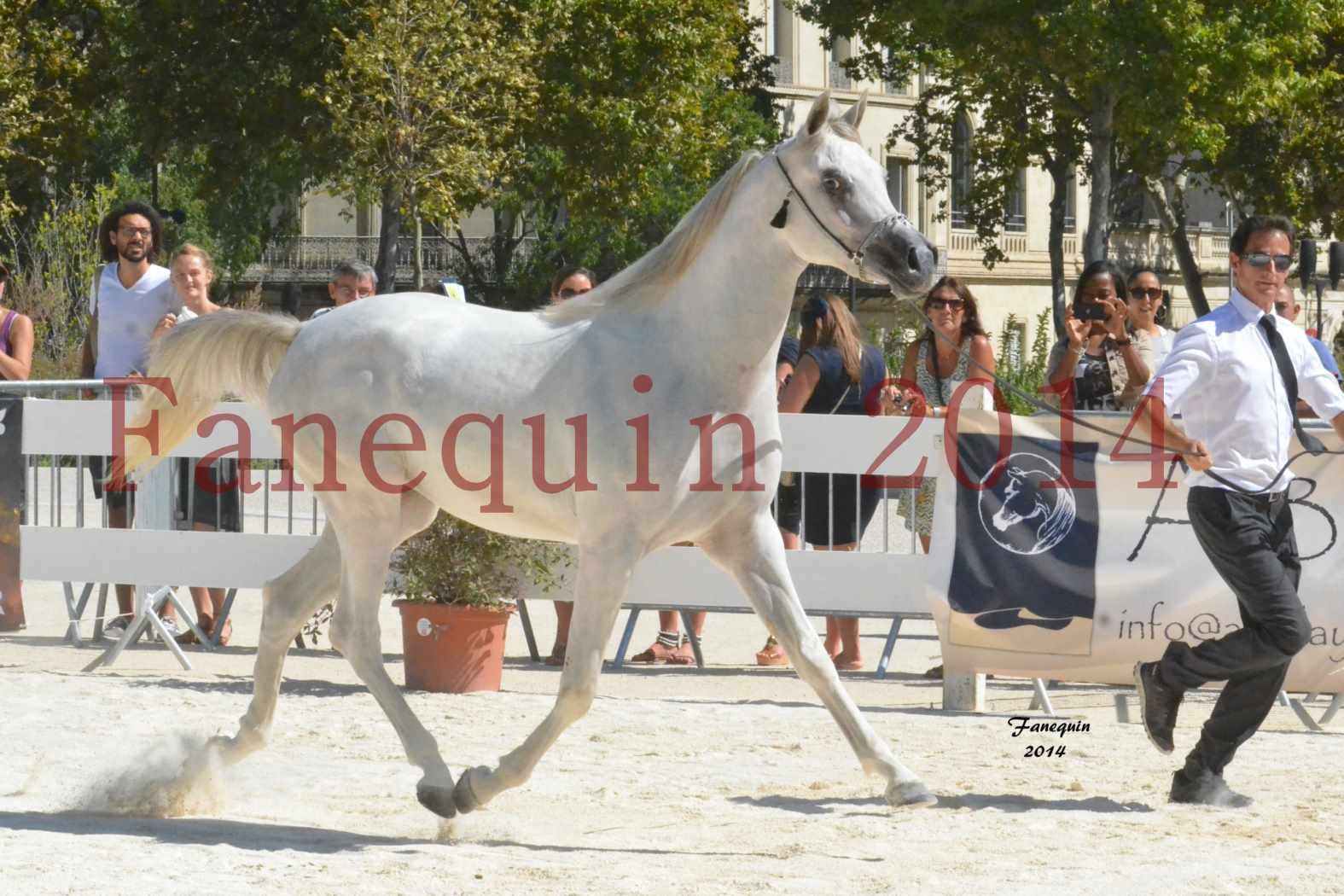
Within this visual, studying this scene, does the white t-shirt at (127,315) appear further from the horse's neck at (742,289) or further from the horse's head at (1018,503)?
the horse's neck at (742,289)

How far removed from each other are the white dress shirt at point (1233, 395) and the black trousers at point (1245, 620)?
89 millimetres

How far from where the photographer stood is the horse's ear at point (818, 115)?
5398 millimetres

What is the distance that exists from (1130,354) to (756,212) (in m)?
4.06

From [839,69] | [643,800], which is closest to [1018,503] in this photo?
[643,800]

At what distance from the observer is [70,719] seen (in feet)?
25.2

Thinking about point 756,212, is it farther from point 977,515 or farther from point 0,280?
point 0,280

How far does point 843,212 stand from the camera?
5.48 metres

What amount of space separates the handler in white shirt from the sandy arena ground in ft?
1.20

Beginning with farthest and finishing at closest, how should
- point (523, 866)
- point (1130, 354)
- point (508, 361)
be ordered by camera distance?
point (1130, 354), point (508, 361), point (523, 866)

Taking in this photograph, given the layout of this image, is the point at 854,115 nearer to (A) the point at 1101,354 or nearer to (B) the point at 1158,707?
(B) the point at 1158,707

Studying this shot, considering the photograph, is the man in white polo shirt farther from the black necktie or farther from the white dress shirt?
the black necktie

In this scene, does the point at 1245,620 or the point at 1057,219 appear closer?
the point at 1245,620

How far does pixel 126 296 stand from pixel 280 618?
387cm

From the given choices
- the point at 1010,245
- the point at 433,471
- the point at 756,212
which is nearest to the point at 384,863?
the point at 433,471
